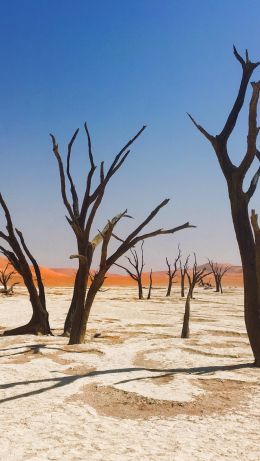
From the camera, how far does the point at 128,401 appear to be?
3744 millimetres

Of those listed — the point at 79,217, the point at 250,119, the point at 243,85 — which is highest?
the point at 243,85

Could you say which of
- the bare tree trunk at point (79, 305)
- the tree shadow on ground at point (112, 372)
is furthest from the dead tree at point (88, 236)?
the tree shadow on ground at point (112, 372)

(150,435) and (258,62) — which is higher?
(258,62)

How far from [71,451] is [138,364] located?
276cm

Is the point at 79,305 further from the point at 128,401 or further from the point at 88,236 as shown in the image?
the point at 128,401

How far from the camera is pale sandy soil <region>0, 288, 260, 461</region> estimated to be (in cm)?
271

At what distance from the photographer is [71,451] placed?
264cm

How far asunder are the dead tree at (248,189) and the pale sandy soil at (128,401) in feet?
2.06

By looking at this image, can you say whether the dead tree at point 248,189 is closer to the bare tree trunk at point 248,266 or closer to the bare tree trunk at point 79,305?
the bare tree trunk at point 248,266

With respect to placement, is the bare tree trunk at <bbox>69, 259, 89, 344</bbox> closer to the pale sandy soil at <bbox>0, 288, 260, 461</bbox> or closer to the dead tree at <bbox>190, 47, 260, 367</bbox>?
the pale sandy soil at <bbox>0, 288, 260, 461</bbox>

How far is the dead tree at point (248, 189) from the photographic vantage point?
17.2 feet

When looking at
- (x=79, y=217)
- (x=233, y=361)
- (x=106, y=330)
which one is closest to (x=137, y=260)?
(x=106, y=330)

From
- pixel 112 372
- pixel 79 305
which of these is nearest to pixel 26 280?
pixel 79 305

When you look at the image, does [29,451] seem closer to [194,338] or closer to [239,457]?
Result: [239,457]
